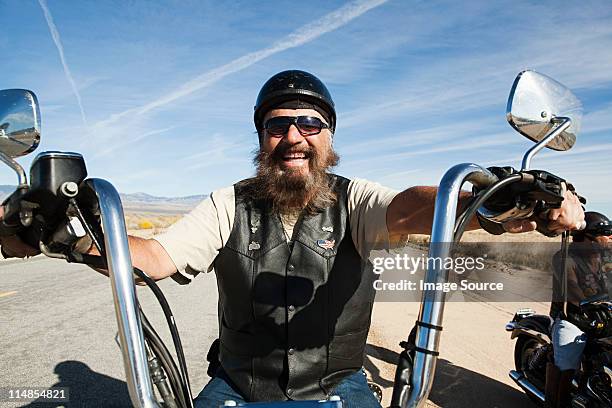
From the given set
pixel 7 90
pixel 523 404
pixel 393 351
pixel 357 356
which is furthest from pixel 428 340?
pixel 393 351

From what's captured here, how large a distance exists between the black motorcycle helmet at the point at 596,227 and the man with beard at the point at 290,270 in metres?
3.21

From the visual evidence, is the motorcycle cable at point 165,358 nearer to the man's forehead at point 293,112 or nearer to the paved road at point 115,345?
the man's forehead at point 293,112

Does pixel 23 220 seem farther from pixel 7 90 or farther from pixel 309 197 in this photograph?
pixel 309 197

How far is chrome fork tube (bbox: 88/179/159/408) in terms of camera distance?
3.87ft

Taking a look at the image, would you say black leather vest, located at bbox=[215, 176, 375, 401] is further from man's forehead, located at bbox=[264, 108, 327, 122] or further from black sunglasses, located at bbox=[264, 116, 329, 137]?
man's forehead, located at bbox=[264, 108, 327, 122]

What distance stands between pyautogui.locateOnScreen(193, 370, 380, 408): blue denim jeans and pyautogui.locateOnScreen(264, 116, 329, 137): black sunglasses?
138 centimetres

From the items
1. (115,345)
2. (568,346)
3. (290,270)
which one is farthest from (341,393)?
(115,345)

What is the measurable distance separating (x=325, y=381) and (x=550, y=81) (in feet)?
5.44

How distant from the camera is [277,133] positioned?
2859 millimetres

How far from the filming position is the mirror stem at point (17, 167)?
140cm

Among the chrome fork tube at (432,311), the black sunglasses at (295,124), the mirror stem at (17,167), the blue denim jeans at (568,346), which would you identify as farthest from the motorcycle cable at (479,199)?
the blue denim jeans at (568,346)

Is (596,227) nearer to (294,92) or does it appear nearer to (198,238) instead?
(294,92)

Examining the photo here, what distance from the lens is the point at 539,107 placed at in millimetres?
1468

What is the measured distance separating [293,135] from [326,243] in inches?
29.0
